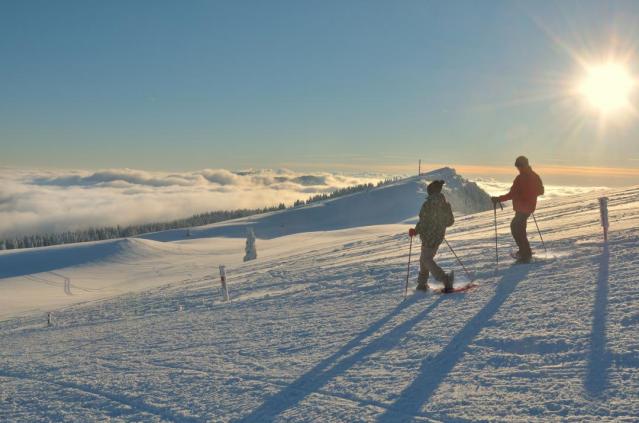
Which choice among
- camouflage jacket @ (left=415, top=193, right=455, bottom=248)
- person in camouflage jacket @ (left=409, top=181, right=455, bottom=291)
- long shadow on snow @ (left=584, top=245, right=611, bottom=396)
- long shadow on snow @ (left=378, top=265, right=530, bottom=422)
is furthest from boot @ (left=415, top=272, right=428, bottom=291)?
long shadow on snow @ (left=584, top=245, right=611, bottom=396)

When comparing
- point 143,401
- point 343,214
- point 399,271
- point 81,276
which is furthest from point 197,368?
point 343,214

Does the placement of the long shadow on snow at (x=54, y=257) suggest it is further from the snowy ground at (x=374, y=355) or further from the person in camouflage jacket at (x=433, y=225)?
the person in camouflage jacket at (x=433, y=225)

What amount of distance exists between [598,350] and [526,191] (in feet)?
17.2

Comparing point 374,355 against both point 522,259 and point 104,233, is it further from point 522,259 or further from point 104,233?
point 104,233

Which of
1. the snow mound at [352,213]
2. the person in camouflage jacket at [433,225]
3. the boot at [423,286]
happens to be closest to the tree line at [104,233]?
the snow mound at [352,213]

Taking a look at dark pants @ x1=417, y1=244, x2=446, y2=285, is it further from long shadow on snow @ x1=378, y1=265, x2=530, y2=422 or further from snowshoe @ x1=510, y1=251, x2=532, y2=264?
snowshoe @ x1=510, y1=251, x2=532, y2=264

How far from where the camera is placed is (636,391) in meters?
4.32

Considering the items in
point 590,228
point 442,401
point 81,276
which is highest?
point 590,228

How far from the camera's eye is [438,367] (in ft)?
18.1

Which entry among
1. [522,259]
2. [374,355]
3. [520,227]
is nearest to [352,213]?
[522,259]

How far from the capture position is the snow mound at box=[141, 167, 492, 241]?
124625 mm

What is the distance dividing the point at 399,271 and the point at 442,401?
7349 millimetres

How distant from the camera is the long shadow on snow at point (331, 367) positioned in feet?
16.7

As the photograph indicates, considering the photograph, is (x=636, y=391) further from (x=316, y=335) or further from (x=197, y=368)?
(x=197, y=368)
